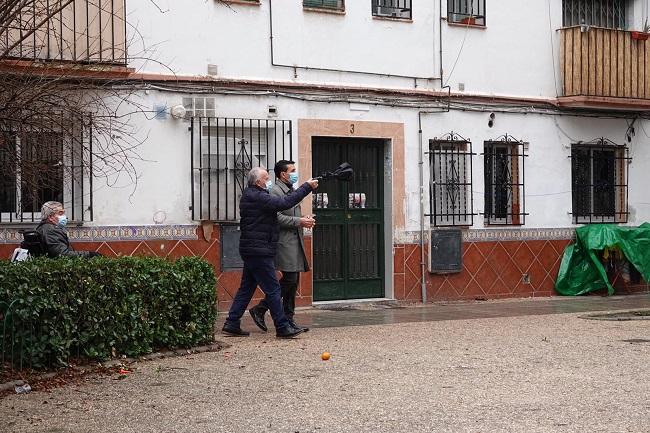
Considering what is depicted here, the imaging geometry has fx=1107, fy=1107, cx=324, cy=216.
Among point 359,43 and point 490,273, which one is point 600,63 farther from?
point 359,43

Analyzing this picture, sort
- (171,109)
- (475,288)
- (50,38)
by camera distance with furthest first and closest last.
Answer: (475,288), (171,109), (50,38)

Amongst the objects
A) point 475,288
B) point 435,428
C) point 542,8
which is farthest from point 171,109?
point 435,428

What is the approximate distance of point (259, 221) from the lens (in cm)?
1225

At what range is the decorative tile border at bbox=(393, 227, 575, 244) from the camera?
56.5 ft

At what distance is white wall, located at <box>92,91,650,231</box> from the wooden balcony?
1.89 feet

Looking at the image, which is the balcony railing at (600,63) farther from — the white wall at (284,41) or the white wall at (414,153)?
the white wall at (284,41)

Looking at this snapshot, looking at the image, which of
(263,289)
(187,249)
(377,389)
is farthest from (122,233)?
(377,389)

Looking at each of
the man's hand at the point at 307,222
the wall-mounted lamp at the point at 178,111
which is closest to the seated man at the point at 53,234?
the man's hand at the point at 307,222

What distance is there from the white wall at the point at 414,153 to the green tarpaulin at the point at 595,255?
Result: 0.52m

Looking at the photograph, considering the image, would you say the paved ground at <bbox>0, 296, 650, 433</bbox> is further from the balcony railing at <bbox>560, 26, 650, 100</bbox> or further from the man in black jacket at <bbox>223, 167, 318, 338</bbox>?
the balcony railing at <bbox>560, 26, 650, 100</bbox>

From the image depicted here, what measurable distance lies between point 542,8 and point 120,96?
788cm

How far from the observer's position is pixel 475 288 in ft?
58.3

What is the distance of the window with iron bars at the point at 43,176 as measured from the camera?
1157 centimetres

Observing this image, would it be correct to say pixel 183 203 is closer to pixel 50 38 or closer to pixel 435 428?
pixel 50 38
